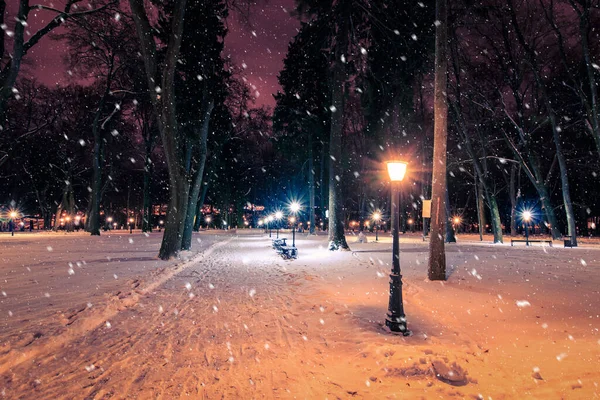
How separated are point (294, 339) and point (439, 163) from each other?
7.20 meters

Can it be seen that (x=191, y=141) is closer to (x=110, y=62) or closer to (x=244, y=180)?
(x=110, y=62)

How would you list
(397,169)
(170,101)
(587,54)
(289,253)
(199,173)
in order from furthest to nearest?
(587,54), (199,173), (289,253), (170,101), (397,169)

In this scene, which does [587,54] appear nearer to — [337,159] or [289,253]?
[337,159]

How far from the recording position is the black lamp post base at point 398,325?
18.8 ft

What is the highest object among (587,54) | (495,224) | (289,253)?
(587,54)

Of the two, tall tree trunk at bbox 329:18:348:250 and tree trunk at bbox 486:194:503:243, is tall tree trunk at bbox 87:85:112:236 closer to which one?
tall tree trunk at bbox 329:18:348:250

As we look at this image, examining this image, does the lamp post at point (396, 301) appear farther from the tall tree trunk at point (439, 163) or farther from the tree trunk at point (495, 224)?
the tree trunk at point (495, 224)

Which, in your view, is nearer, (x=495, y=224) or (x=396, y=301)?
(x=396, y=301)

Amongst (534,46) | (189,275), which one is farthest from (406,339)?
(534,46)

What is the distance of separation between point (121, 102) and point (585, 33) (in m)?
35.0

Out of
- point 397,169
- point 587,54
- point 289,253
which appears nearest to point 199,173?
point 289,253

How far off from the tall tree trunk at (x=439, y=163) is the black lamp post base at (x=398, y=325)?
4.84 metres

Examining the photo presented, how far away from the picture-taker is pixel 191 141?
19484mm

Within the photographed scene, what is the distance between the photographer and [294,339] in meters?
5.54
